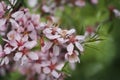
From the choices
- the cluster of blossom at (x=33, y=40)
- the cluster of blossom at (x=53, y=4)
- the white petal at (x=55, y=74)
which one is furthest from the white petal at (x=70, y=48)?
the cluster of blossom at (x=53, y=4)

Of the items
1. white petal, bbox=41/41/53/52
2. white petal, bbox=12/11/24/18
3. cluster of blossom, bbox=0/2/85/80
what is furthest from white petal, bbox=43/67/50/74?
white petal, bbox=12/11/24/18

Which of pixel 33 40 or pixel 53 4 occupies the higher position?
pixel 53 4

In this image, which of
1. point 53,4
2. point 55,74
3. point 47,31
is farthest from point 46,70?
point 53,4

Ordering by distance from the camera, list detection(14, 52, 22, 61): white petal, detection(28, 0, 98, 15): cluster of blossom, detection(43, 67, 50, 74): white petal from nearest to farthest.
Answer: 1. detection(14, 52, 22, 61): white petal
2. detection(43, 67, 50, 74): white petal
3. detection(28, 0, 98, 15): cluster of blossom

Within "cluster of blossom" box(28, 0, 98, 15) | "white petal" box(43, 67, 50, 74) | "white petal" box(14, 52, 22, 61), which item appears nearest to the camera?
"white petal" box(14, 52, 22, 61)

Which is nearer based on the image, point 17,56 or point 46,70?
point 17,56

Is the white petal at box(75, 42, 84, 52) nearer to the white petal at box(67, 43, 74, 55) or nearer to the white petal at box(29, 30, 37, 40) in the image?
the white petal at box(67, 43, 74, 55)

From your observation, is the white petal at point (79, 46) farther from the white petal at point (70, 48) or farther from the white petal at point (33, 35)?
the white petal at point (33, 35)

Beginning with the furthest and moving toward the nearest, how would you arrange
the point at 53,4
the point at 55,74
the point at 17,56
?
the point at 53,4, the point at 55,74, the point at 17,56

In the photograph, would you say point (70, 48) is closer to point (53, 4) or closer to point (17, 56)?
point (17, 56)

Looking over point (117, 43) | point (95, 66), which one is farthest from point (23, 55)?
point (117, 43)

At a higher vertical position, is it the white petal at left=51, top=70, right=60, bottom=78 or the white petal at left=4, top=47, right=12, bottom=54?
the white petal at left=4, top=47, right=12, bottom=54
